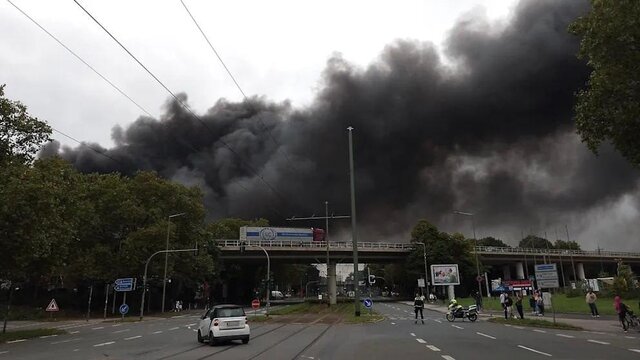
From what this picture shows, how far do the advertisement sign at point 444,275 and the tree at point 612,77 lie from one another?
57.3 meters

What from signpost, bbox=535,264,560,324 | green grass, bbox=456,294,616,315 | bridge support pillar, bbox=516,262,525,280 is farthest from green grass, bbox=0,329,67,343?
bridge support pillar, bbox=516,262,525,280

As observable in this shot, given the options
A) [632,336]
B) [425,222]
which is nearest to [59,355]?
[632,336]

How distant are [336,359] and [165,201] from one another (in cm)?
5138

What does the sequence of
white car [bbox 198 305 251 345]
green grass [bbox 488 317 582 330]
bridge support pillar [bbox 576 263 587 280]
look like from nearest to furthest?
white car [bbox 198 305 251 345], green grass [bbox 488 317 582 330], bridge support pillar [bbox 576 263 587 280]

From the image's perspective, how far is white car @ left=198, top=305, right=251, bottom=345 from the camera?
1953 cm

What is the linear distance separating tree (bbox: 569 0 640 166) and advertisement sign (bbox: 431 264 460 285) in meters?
57.3

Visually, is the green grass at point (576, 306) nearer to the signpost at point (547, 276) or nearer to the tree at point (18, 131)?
the signpost at point (547, 276)

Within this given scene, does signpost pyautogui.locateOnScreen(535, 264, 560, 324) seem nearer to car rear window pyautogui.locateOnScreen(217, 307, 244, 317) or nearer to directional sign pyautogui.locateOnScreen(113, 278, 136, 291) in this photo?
car rear window pyautogui.locateOnScreen(217, 307, 244, 317)

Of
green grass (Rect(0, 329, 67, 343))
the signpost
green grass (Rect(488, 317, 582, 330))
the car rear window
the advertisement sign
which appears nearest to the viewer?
the car rear window

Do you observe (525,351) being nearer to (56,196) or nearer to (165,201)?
(56,196)

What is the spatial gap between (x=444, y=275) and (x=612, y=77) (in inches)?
2388

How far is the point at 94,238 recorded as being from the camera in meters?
54.5

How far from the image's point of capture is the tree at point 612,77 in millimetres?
14242

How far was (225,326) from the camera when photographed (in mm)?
19719
